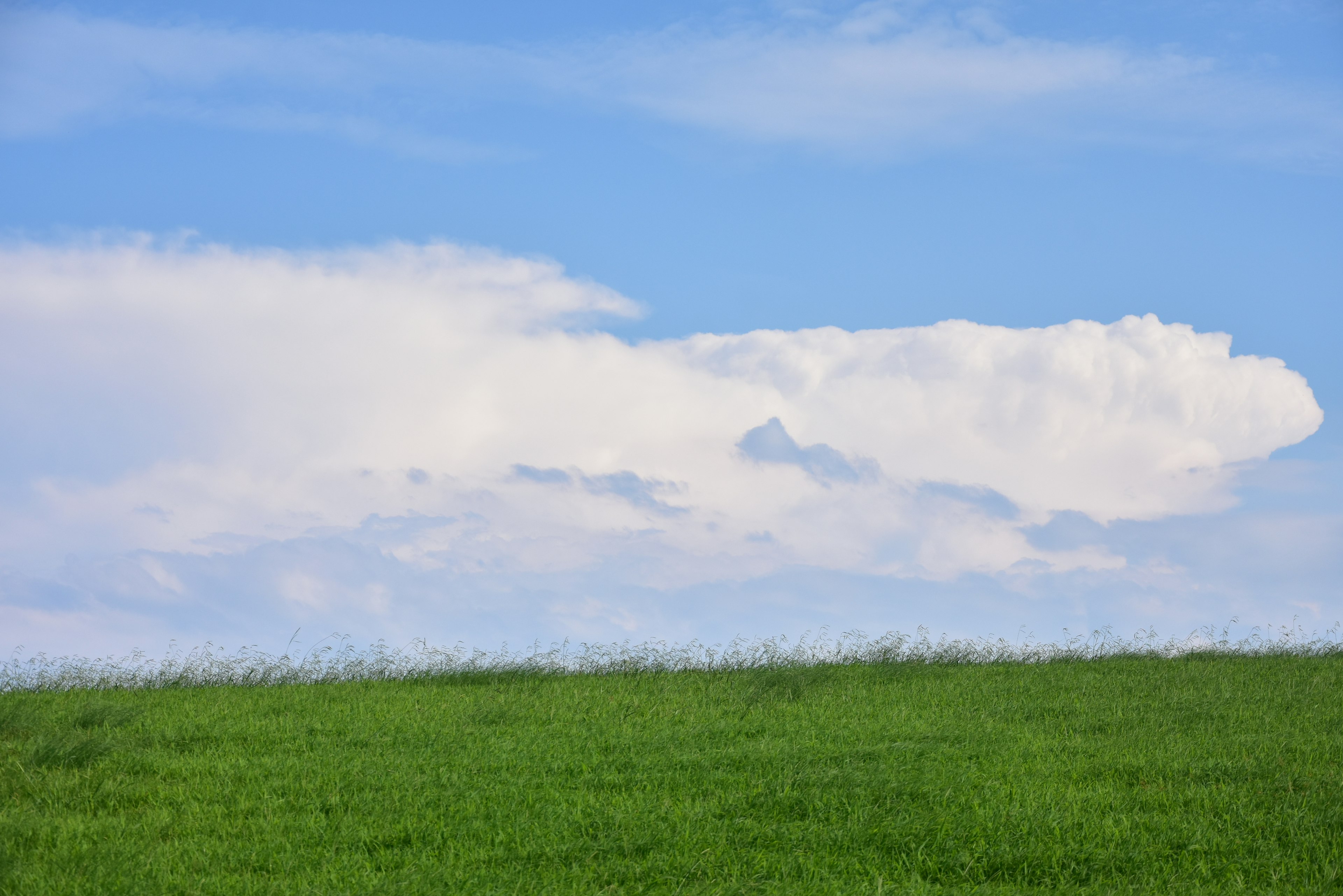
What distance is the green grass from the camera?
21.6 ft

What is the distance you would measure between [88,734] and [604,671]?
592 centimetres

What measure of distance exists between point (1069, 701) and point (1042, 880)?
16.5 feet

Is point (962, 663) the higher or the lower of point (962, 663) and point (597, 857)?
the higher

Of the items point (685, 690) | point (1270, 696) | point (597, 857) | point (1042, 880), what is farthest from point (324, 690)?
point (1270, 696)

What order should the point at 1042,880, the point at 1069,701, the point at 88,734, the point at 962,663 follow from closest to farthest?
the point at 1042,880 → the point at 88,734 → the point at 1069,701 → the point at 962,663

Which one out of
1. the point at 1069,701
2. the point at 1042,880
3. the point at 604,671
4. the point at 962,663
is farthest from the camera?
the point at 962,663

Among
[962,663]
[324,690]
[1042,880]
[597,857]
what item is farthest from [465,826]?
[962,663]

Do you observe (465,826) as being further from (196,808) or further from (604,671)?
(604,671)

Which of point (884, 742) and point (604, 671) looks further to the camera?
point (604, 671)

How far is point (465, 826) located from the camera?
7.17 metres

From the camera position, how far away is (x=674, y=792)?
7.86m

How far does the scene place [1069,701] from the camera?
11.2m

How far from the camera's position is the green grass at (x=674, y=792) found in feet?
21.6

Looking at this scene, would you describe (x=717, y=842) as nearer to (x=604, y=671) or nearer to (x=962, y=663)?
(x=604, y=671)
